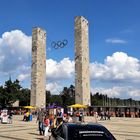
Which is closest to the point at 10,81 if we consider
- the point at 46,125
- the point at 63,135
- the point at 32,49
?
the point at 32,49

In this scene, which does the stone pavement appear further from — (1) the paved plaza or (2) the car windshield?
(2) the car windshield

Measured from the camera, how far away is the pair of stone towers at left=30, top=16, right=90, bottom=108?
6519 centimetres

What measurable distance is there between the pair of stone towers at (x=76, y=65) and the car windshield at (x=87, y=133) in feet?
179

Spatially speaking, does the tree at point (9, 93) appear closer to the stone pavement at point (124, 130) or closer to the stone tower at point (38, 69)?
the stone tower at point (38, 69)

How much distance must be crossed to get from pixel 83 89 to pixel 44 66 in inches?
662

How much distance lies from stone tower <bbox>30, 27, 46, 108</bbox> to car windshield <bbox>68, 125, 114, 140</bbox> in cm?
6370

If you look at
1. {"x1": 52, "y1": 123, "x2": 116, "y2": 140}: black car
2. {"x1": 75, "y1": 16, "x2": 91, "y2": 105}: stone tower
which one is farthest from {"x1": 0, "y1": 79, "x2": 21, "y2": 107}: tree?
{"x1": 52, "y1": 123, "x2": 116, "y2": 140}: black car

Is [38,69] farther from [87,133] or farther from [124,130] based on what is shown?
[87,133]

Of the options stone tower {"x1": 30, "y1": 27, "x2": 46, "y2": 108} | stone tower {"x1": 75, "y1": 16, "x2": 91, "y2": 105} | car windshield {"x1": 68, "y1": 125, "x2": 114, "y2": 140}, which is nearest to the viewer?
car windshield {"x1": 68, "y1": 125, "x2": 114, "y2": 140}

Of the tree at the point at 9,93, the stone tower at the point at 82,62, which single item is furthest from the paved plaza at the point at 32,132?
the tree at the point at 9,93

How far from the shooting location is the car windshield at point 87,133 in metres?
8.54

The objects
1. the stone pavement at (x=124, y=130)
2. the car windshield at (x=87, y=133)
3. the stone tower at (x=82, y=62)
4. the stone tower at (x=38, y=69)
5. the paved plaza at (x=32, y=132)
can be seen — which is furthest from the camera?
the stone tower at (x=38, y=69)

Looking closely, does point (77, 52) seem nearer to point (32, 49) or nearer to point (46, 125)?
point (32, 49)

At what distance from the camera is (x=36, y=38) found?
77562 mm
